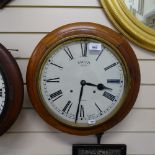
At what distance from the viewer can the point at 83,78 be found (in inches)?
34.8

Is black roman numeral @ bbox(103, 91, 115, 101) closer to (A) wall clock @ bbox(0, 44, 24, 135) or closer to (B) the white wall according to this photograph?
(B) the white wall

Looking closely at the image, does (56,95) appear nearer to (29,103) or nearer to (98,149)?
(29,103)

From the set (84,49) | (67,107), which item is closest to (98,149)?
(67,107)

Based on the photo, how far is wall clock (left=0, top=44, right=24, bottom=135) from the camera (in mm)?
850

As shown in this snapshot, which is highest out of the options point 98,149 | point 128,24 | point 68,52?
point 128,24

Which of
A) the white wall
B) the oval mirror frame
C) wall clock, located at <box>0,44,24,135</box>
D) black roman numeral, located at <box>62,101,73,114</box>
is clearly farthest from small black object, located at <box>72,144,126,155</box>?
the oval mirror frame

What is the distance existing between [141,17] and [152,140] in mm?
426

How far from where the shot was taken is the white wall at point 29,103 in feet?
3.06

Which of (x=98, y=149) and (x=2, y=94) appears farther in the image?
(x=98, y=149)

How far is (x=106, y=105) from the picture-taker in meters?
0.89

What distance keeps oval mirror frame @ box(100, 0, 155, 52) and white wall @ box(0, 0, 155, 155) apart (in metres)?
0.02

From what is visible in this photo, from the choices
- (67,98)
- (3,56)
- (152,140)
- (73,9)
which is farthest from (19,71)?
(152,140)

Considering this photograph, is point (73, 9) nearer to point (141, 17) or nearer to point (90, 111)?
point (141, 17)

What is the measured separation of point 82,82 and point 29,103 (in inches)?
7.9
